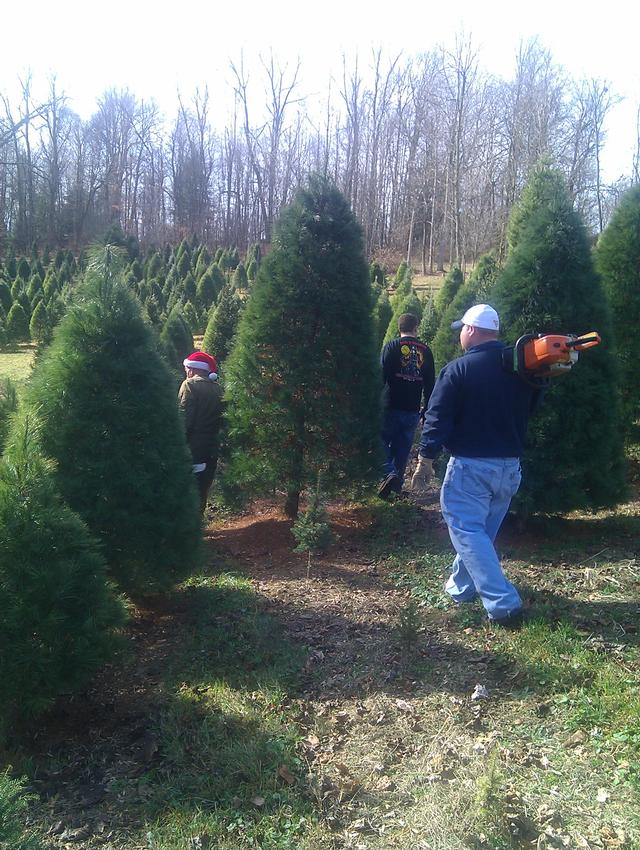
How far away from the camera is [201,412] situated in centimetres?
645

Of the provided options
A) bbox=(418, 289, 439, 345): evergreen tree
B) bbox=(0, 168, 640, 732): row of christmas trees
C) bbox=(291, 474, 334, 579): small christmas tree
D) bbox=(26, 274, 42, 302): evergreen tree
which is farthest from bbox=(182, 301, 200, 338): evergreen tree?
bbox=(291, 474, 334, 579): small christmas tree

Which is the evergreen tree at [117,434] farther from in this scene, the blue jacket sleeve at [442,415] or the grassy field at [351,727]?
the blue jacket sleeve at [442,415]

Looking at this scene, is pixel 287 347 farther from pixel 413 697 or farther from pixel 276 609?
pixel 413 697

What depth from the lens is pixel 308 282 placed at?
233 inches

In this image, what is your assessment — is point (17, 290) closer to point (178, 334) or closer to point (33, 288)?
point (33, 288)

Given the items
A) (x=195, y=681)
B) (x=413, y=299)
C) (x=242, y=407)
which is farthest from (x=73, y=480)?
(x=413, y=299)

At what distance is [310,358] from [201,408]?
1.25 meters

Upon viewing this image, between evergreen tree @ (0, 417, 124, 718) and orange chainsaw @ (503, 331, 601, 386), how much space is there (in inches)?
105

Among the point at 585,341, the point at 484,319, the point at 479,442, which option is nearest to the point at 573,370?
the point at 585,341

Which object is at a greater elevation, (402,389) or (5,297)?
(5,297)

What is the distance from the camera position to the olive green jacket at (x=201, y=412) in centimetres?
640

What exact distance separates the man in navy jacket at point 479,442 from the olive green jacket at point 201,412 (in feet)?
9.36

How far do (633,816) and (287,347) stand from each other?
428 cm

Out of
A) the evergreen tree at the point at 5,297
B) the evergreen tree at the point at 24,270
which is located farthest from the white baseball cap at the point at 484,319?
the evergreen tree at the point at 24,270
